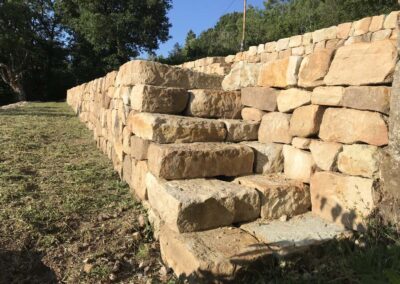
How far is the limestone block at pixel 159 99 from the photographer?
10.7 ft

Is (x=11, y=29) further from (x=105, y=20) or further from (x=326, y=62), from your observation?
(x=326, y=62)

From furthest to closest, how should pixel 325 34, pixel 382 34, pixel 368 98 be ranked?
pixel 325 34 → pixel 382 34 → pixel 368 98

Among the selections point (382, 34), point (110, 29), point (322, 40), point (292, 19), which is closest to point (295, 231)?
point (382, 34)

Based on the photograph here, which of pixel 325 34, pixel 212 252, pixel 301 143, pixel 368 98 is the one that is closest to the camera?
pixel 212 252

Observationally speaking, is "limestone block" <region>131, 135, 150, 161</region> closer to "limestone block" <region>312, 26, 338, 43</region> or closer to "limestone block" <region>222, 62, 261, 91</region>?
"limestone block" <region>222, 62, 261, 91</region>

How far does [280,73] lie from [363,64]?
778mm

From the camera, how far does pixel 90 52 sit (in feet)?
87.1

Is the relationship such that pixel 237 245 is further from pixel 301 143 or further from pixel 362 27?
pixel 362 27

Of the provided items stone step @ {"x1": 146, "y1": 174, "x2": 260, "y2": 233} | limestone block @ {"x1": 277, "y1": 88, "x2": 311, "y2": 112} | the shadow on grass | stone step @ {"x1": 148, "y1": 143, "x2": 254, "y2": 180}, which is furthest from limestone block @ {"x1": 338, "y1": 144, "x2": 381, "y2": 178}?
the shadow on grass

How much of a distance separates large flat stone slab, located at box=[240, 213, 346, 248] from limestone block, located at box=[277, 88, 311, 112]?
2.93 ft

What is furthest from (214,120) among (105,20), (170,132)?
→ (105,20)

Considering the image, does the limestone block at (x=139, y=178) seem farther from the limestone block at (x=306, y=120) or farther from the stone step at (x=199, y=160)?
the limestone block at (x=306, y=120)

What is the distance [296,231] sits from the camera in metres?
2.54

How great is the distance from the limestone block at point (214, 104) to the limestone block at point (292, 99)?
0.55m
